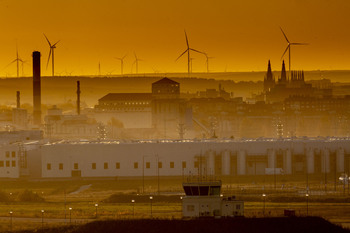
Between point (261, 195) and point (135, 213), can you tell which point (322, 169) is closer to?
point (261, 195)

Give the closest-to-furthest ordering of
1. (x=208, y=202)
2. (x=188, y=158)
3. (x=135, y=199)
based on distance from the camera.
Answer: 1. (x=208, y=202)
2. (x=135, y=199)
3. (x=188, y=158)

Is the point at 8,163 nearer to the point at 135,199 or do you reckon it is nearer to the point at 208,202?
the point at 135,199

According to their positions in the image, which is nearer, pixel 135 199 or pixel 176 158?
pixel 135 199

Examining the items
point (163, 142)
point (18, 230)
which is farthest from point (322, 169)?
point (18, 230)

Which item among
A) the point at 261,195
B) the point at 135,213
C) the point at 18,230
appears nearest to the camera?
the point at 18,230

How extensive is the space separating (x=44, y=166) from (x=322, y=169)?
2872 centimetres

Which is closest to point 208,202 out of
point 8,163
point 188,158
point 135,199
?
point 135,199

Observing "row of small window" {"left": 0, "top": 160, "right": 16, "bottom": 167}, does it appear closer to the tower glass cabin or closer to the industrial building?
the industrial building

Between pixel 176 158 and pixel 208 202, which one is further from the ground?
pixel 176 158

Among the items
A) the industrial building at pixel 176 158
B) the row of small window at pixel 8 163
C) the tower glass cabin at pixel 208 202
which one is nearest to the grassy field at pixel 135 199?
the industrial building at pixel 176 158

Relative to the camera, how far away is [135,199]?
344 feet

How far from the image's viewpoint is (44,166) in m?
132

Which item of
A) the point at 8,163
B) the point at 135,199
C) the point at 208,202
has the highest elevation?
the point at 8,163

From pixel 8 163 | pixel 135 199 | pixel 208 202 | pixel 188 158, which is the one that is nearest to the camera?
pixel 208 202
